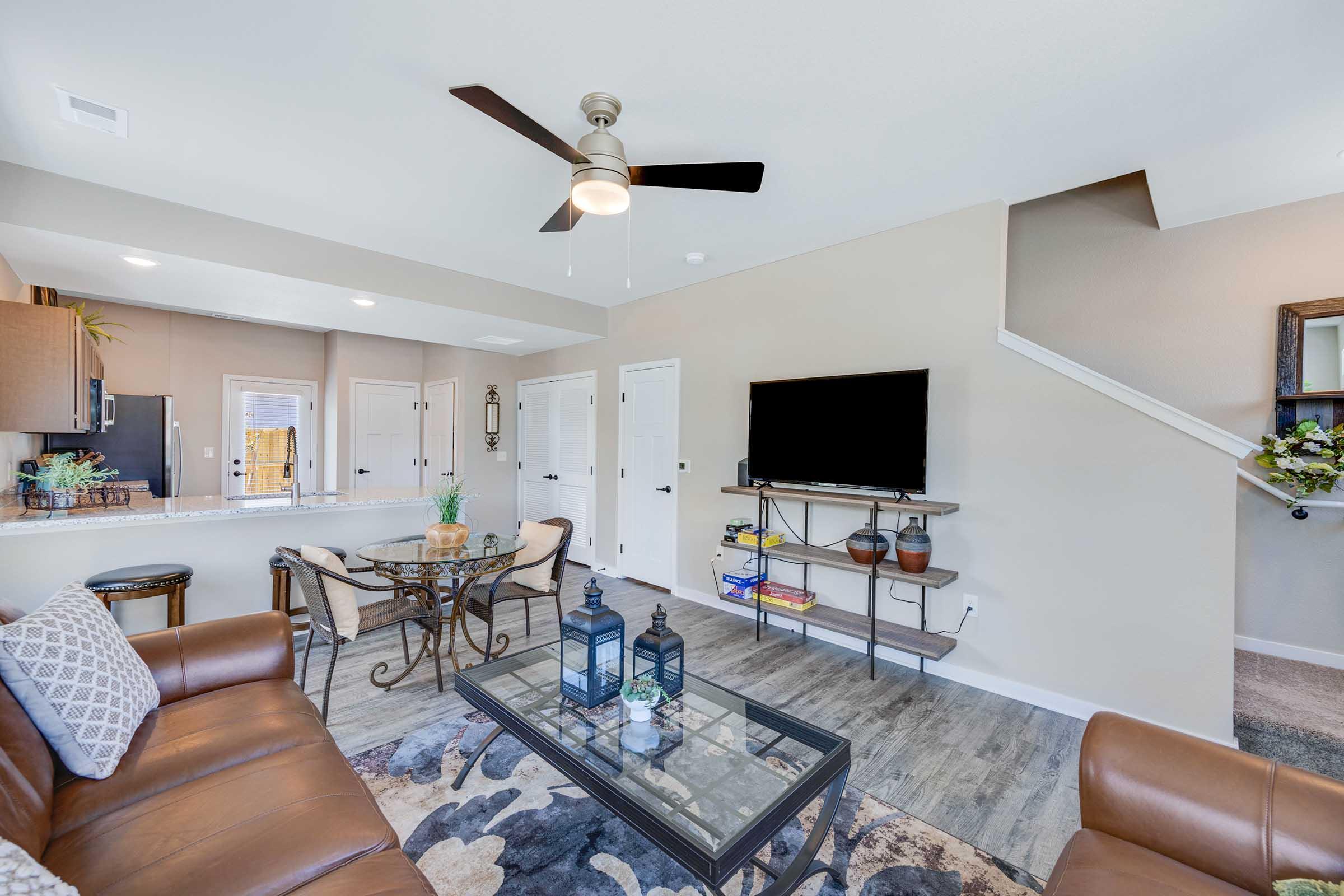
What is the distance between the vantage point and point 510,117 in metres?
1.74

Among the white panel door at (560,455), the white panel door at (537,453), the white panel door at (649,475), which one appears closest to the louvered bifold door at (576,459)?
the white panel door at (560,455)

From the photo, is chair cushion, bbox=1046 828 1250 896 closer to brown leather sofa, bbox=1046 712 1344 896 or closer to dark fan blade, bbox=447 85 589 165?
brown leather sofa, bbox=1046 712 1344 896

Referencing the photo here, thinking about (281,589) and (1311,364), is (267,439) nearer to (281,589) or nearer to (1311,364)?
(281,589)

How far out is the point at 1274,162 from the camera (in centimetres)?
248

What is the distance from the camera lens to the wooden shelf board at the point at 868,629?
294 centimetres

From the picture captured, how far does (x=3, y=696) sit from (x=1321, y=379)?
5.38 meters

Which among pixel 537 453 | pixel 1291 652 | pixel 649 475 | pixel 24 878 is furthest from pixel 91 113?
pixel 1291 652

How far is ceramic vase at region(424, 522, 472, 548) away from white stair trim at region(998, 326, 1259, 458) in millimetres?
3189

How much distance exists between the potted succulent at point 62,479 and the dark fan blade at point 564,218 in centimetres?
291

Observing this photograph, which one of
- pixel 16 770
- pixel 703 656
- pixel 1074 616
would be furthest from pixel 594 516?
pixel 16 770

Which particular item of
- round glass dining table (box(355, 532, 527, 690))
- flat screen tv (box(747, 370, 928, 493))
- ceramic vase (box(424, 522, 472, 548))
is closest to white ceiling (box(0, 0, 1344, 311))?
flat screen tv (box(747, 370, 928, 493))

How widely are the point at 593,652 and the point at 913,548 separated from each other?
194 cm

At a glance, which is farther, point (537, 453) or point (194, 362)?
point (537, 453)

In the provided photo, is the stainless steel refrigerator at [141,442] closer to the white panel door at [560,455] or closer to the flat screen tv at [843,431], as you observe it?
the white panel door at [560,455]
